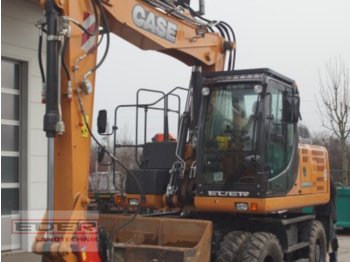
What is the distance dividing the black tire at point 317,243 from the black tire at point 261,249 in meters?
1.57

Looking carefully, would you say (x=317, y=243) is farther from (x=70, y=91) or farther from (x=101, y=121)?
Answer: (x=70, y=91)

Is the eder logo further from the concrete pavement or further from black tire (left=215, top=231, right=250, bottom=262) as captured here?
the concrete pavement

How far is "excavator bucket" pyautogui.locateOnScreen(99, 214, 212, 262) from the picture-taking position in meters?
6.34

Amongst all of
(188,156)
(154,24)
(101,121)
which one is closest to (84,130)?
(101,121)

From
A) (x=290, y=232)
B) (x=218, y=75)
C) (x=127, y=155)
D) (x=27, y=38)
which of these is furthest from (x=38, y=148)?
(x=290, y=232)

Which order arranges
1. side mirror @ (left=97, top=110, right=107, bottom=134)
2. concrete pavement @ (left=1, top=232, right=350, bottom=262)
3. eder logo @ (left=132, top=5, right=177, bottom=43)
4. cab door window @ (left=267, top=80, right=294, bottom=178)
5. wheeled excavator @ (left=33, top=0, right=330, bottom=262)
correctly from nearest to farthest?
wheeled excavator @ (left=33, top=0, right=330, bottom=262), side mirror @ (left=97, top=110, right=107, bottom=134), eder logo @ (left=132, top=5, right=177, bottom=43), cab door window @ (left=267, top=80, right=294, bottom=178), concrete pavement @ (left=1, top=232, right=350, bottom=262)

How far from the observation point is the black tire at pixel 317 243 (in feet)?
28.6

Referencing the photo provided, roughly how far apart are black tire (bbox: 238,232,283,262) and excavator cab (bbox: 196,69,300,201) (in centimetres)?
54

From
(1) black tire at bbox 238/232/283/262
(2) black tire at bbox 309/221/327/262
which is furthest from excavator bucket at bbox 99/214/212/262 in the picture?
(2) black tire at bbox 309/221/327/262

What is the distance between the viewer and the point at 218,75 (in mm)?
7566

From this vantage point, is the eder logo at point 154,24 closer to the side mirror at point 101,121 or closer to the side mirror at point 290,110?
the side mirror at point 101,121

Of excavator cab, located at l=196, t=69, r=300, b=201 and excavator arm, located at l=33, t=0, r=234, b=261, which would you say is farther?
excavator cab, located at l=196, t=69, r=300, b=201

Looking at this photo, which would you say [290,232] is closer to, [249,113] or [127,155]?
[249,113]

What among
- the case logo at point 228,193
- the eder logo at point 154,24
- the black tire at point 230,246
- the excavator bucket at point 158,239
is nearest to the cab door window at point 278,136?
the case logo at point 228,193
